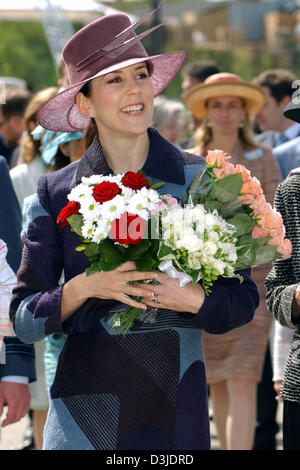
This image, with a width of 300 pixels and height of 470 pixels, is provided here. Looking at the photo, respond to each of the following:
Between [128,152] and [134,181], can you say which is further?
[128,152]

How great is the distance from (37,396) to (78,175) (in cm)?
221

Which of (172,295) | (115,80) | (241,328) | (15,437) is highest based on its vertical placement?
(115,80)

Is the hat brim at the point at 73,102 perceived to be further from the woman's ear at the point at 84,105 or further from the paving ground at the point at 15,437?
the paving ground at the point at 15,437

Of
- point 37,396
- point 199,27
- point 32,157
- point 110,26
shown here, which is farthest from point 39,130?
point 199,27

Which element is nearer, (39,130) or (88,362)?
(88,362)

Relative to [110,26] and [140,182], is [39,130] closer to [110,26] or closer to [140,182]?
[110,26]

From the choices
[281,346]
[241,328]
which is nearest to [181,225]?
[281,346]

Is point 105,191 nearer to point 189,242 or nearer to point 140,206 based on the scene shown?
point 140,206

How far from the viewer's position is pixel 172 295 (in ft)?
11.0

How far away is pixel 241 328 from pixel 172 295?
3236 mm

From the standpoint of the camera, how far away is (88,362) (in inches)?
→ 139

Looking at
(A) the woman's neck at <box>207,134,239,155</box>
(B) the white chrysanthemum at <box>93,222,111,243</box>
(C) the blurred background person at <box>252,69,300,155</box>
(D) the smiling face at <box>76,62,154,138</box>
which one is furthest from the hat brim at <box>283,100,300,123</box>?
(C) the blurred background person at <box>252,69,300,155</box>

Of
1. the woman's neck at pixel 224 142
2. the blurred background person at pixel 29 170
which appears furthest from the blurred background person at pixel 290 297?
the woman's neck at pixel 224 142

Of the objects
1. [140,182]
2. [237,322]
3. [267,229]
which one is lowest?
[237,322]
